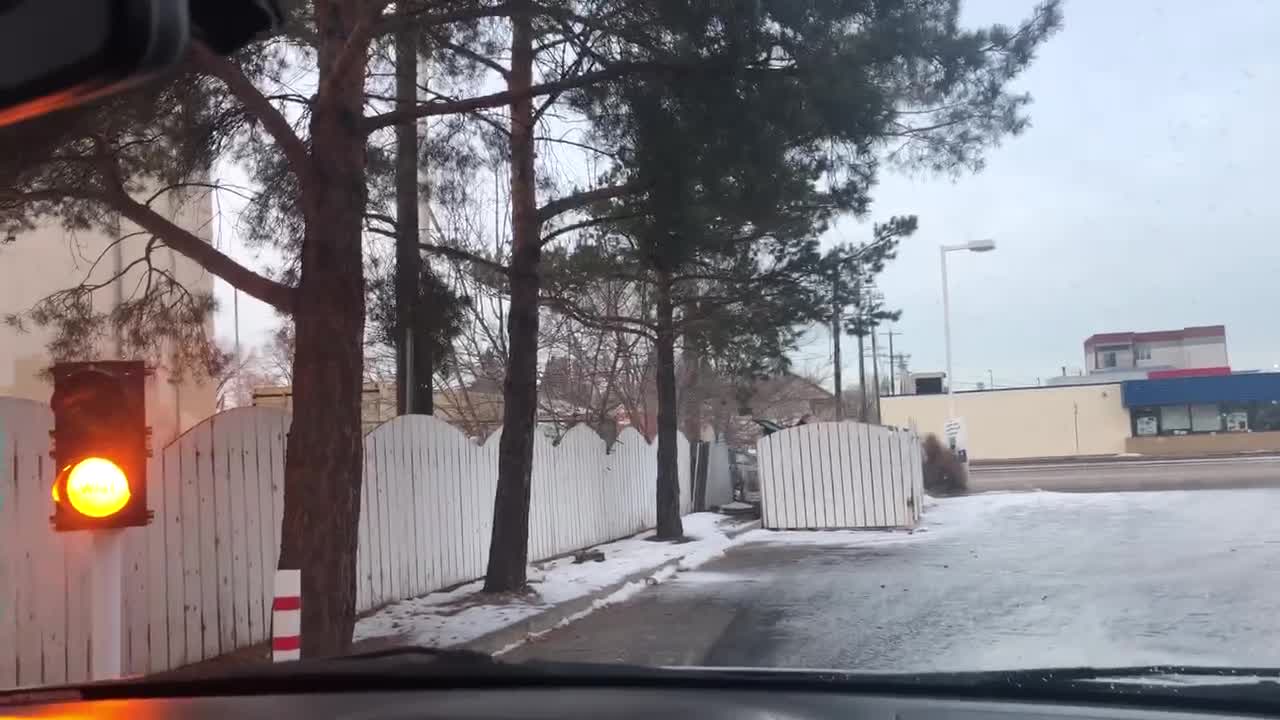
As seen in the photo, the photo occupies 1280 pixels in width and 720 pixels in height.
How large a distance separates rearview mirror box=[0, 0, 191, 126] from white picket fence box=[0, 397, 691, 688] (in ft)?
18.6

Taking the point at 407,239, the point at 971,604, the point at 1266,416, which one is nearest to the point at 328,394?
the point at 407,239

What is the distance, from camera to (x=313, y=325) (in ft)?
25.0

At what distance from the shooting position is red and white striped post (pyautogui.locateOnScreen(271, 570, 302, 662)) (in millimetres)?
6512

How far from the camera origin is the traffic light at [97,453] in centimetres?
561

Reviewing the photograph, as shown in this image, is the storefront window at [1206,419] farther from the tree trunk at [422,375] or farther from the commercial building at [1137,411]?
the tree trunk at [422,375]

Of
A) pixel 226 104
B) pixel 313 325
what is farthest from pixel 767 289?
pixel 313 325

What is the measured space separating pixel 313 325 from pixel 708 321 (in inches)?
379

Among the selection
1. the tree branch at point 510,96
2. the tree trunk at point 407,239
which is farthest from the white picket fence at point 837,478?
the tree branch at point 510,96

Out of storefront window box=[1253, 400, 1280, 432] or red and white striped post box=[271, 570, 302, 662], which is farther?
storefront window box=[1253, 400, 1280, 432]

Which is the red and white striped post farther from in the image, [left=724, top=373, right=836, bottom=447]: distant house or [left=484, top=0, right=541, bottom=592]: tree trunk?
[left=724, top=373, right=836, bottom=447]: distant house

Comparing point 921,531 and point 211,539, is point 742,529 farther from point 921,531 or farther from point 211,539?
point 211,539

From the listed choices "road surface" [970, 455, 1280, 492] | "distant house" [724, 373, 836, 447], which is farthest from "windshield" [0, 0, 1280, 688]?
"distant house" [724, 373, 836, 447]

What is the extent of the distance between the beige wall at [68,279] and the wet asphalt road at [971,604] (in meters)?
4.97

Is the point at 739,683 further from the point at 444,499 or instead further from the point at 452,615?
the point at 444,499
